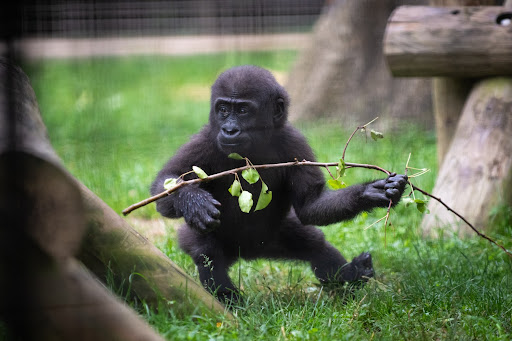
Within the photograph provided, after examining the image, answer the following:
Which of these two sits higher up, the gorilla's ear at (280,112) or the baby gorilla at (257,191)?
the gorilla's ear at (280,112)

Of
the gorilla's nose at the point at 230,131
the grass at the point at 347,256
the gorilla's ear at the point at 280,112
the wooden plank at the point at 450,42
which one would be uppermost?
the wooden plank at the point at 450,42

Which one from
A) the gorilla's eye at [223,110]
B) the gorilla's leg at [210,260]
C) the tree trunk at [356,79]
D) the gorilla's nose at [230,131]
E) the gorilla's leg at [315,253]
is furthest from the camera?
the tree trunk at [356,79]

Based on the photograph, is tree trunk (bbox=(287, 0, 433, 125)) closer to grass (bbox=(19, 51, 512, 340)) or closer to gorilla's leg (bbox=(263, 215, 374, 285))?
grass (bbox=(19, 51, 512, 340))

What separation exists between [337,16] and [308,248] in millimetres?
6251

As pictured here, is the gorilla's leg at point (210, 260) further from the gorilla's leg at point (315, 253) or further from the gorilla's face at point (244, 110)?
the gorilla's face at point (244, 110)

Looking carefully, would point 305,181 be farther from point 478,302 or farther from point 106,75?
point 106,75

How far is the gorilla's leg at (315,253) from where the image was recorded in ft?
13.5

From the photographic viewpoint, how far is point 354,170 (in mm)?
6887

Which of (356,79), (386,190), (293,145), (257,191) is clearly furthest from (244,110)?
(356,79)

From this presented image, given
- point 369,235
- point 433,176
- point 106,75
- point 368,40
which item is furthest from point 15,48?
point 368,40

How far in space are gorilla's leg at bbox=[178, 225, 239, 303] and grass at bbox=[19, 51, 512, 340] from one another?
0.41 feet

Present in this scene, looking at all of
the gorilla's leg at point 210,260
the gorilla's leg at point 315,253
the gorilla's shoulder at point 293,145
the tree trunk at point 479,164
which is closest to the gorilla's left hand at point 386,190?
the gorilla's shoulder at point 293,145

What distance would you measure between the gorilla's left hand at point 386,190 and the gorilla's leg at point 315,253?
73 centimetres

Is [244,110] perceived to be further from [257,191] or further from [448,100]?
[448,100]
